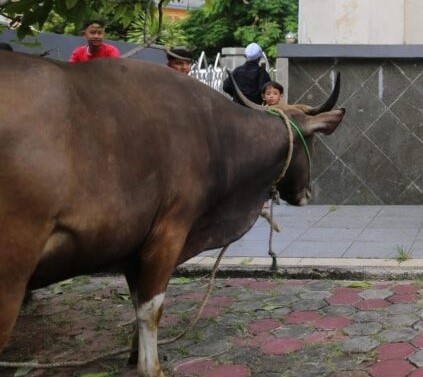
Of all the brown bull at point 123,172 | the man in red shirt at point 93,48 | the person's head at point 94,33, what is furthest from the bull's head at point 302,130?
the man in red shirt at point 93,48

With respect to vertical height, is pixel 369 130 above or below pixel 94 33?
below

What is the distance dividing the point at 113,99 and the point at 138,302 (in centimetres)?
108

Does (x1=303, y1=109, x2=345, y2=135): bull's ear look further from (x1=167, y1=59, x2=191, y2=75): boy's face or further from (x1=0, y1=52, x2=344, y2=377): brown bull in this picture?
(x1=167, y1=59, x2=191, y2=75): boy's face

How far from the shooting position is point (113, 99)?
3809 millimetres

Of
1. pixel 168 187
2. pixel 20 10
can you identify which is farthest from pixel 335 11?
pixel 168 187

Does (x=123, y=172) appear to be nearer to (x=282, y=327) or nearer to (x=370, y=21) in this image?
(x=282, y=327)

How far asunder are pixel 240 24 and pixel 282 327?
25719mm

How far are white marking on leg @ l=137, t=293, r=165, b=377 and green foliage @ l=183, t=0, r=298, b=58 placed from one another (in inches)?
997

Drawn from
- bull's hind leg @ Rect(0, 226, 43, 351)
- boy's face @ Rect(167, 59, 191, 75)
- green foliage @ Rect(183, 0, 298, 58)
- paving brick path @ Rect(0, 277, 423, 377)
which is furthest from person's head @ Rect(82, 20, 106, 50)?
green foliage @ Rect(183, 0, 298, 58)

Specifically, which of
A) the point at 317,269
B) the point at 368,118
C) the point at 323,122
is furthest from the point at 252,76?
the point at 323,122

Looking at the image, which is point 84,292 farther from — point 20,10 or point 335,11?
point 335,11

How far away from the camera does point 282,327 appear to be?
5.62m

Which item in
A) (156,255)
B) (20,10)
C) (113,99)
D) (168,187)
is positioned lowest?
(156,255)

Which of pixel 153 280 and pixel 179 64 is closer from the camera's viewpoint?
pixel 153 280
